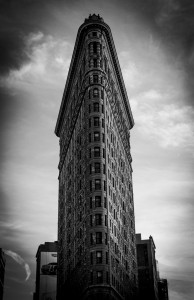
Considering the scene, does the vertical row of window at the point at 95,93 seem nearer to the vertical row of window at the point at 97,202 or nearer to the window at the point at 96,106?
the window at the point at 96,106

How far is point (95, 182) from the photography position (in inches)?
Result: 4087

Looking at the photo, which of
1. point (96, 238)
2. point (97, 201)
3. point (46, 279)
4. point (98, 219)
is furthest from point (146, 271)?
point (96, 238)

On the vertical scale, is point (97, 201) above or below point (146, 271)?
above

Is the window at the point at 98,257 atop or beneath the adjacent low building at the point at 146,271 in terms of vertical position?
beneath

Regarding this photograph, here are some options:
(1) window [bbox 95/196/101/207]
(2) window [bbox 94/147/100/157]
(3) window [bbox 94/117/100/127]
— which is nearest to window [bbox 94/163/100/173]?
(2) window [bbox 94/147/100/157]

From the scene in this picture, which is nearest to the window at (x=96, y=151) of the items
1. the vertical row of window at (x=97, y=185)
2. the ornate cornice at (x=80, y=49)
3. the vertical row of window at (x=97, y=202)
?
the vertical row of window at (x=97, y=185)

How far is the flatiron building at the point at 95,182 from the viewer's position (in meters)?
96.7

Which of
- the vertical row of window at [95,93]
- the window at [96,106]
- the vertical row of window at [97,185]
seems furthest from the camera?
the vertical row of window at [95,93]

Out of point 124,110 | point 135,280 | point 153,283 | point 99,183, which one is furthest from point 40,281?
point 99,183

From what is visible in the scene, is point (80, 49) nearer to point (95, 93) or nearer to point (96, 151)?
point (95, 93)

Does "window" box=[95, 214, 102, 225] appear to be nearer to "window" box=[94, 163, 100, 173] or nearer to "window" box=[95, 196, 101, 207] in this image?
"window" box=[95, 196, 101, 207]

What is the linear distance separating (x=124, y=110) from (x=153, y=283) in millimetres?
75611

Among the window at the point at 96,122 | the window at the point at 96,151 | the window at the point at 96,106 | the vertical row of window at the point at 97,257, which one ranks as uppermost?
the window at the point at 96,106

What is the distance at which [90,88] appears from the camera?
12025cm
